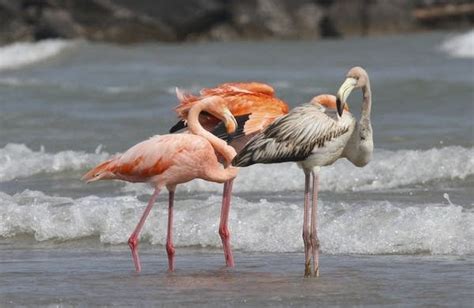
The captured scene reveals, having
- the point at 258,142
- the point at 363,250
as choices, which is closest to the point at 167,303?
the point at 258,142

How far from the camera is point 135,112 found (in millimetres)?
18141

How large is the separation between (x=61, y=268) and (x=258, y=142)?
5.31 feet

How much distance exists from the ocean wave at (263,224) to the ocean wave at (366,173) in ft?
3.95

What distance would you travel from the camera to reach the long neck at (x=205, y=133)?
8.73 m

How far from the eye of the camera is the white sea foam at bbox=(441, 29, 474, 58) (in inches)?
1017

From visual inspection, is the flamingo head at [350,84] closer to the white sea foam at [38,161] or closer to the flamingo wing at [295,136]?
the flamingo wing at [295,136]

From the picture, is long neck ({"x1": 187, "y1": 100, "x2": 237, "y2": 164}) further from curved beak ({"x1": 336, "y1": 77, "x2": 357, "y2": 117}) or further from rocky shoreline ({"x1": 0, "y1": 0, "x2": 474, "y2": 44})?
rocky shoreline ({"x1": 0, "y1": 0, "x2": 474, "y2": 44})

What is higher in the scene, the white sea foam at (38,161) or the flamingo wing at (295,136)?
the flamingo wing at (295,136)

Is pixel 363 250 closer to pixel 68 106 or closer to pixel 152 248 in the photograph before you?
pixel 152 248

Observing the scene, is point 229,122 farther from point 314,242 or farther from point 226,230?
point 314,242

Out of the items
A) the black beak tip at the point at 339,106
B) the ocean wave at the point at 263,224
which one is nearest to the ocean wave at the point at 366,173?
the ocean wave at the point at 263,224

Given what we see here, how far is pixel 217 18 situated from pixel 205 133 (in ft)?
78.6

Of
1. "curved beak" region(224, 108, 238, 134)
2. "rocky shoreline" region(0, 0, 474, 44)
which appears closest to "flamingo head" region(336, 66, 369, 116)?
"curved beak" region(224, 108, 238, 134)

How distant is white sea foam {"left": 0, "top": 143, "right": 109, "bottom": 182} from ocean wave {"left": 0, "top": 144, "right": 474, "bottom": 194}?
20 millimetres
